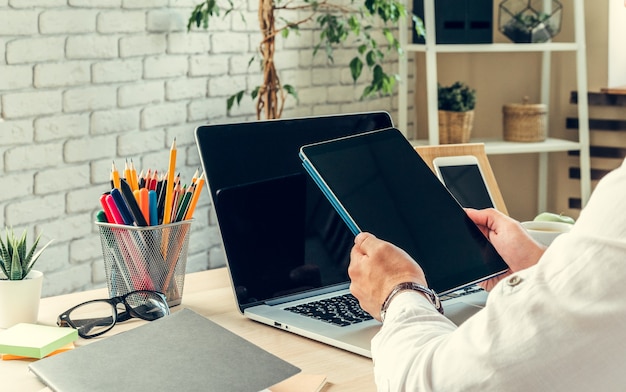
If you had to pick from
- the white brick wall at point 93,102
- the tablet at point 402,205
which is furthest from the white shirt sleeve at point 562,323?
the white brick wall at point 93,102

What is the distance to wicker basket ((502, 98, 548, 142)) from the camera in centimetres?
319

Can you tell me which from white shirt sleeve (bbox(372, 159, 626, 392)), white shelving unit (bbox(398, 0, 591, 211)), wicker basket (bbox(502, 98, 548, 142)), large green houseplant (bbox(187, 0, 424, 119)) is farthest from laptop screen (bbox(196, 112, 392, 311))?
wicker basket (bbox(502, 98, 548, 142))

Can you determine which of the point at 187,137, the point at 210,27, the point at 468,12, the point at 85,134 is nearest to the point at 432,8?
the point at 468,12

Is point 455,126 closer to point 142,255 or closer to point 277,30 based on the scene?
point 277,30

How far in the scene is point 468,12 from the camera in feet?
10.1

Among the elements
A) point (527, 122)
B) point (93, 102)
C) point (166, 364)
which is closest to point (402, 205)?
point (166, 364)

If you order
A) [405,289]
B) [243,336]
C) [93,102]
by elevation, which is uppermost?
[93,102]

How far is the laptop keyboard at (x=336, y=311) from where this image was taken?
1.10m

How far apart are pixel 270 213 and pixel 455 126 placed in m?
2.05

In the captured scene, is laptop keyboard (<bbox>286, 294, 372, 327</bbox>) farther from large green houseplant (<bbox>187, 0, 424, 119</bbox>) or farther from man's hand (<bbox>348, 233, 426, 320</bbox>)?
large green houseplant (<bbox>187, 0, 424, 119</bbox>)

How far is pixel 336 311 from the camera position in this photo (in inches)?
44.9

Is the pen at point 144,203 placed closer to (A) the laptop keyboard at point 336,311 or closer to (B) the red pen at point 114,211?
(B) the red pen at point 114,211

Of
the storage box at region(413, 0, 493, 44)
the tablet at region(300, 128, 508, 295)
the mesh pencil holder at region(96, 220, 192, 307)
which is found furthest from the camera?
the storage box at region(413, 0, 493, 44)

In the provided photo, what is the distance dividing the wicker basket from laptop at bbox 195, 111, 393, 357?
6.82 ft
